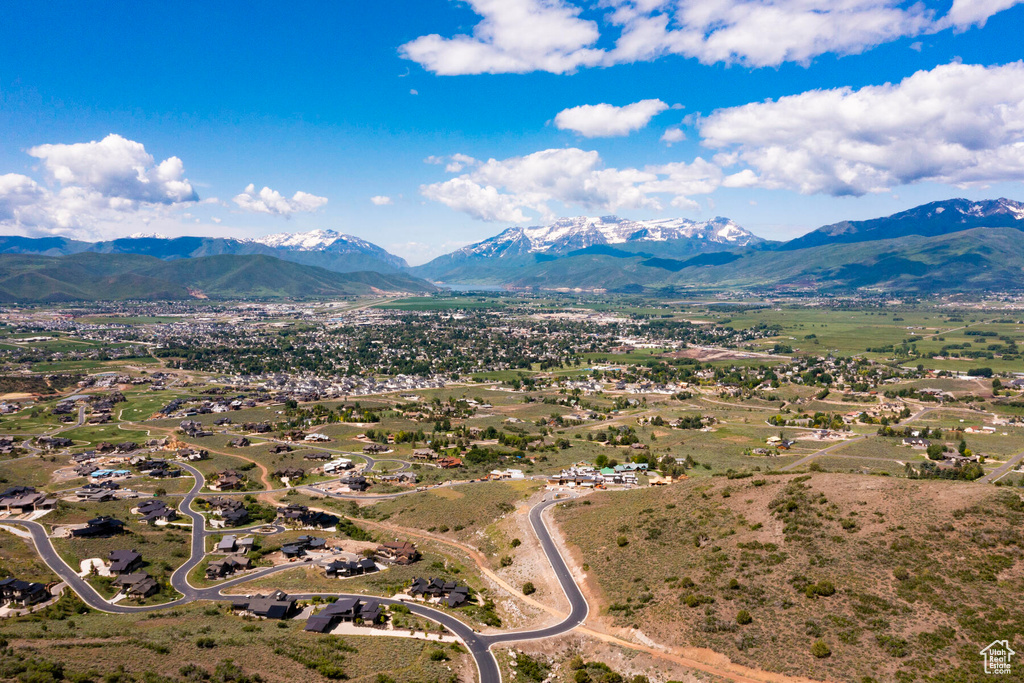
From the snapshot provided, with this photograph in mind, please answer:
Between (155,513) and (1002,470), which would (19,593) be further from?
(1002,470)

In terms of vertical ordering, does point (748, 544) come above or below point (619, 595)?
above

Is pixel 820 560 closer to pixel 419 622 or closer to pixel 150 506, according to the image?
pixel 419 622

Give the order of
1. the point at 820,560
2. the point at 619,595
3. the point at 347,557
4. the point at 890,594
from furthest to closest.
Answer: the point at 347,557 < the point at 619,595 < the point at 820,560 < the point at 890,594

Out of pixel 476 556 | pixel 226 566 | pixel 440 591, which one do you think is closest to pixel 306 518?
pixel 226 566

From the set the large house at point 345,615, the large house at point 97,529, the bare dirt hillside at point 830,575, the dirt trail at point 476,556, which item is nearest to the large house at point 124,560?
the large house at point 97,529

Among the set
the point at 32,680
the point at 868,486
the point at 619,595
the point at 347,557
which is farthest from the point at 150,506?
the point at 868,486

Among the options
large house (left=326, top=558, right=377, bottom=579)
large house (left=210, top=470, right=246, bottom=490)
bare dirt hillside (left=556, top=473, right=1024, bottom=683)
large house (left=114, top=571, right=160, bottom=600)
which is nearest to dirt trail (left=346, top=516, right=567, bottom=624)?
bare dirt hillside (left=556, top=473, right=1024, bottom=683)

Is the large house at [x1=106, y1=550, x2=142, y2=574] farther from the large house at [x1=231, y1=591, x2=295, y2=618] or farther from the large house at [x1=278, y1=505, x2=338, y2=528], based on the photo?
the large house at [x1=278, y1=505, x2=338, y2=528]

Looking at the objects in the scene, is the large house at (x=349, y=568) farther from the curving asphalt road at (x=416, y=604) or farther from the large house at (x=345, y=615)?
the large house at (x=345, y=615)
